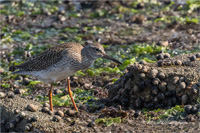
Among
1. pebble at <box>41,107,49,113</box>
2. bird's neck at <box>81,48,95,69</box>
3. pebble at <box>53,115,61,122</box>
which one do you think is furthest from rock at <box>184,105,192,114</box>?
pebble at <box>41,107,49,113</box>

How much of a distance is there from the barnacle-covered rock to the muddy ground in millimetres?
252

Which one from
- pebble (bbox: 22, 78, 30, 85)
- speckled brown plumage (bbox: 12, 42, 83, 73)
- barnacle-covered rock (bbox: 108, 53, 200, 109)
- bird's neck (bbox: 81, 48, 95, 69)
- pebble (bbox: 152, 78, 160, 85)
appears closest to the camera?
barnacle-covered rock (bbox: 108, 53, 200, 109)

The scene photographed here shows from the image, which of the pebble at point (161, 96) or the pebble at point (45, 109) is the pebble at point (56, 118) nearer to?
the pebble at point (45, 109)

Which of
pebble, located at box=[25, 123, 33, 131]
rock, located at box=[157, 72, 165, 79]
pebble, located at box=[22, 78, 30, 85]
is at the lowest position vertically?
pebble, located at box=[25, 123, 33, 131]

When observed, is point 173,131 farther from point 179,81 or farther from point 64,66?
point 64,66

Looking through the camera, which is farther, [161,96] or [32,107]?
[161,96]

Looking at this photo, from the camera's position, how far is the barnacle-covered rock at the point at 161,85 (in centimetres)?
780

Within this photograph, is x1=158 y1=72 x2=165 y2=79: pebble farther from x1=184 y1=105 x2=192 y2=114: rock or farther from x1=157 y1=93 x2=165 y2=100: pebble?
x1=184 y1=105 x2=192 y2=114: rock

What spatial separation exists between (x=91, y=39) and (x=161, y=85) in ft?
20.1

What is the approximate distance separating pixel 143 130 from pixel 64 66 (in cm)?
236

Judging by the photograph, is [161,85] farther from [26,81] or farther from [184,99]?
[26,81]

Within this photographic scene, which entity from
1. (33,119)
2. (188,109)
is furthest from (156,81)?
(33,119)

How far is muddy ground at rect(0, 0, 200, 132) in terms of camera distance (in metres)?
7.36

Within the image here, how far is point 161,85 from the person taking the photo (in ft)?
26.0
